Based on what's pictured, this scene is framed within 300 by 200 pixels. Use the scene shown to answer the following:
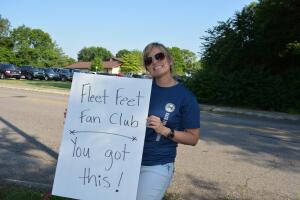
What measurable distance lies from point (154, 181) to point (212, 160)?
5.32m

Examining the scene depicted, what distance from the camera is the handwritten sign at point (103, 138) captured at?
3172 mm

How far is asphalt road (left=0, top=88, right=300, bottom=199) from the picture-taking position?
20.4 ft

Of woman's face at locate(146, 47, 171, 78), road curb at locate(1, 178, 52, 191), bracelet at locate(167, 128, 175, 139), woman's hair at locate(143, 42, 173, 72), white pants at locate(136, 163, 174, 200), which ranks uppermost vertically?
woman's hair at locate(143, 42, 173, 72)

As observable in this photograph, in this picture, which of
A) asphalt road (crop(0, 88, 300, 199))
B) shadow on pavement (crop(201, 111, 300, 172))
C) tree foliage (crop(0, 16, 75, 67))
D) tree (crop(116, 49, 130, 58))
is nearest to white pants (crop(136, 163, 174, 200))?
asphalt road (crop(0, 88, 300, 199))

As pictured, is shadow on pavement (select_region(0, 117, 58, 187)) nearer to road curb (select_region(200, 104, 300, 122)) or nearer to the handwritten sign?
the handwritten sign

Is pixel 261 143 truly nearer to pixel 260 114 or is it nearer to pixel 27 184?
pixel 27 184

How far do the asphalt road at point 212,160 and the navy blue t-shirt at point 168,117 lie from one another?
2609 millimetres

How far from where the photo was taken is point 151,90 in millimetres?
3191

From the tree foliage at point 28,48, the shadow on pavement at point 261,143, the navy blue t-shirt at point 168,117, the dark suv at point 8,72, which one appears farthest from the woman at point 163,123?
the tree foliage at point 28,48

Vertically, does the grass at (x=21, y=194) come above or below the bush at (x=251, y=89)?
below

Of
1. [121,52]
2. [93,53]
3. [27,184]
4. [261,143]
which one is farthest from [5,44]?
[121,52]

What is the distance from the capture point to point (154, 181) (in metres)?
3.11

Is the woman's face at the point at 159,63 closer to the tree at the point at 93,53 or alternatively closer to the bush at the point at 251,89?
the bush at the point at 251,89

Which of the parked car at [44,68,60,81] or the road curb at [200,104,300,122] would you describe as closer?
the road curb at [200,104,300,122]
